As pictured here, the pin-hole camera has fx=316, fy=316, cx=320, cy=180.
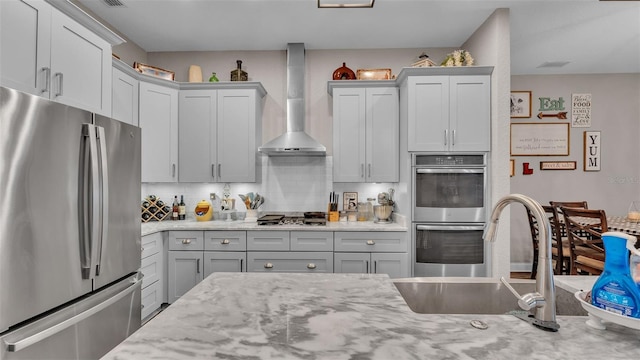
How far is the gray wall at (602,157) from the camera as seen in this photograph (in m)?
4.70

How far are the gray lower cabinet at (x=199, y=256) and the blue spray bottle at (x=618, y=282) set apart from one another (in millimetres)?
2763

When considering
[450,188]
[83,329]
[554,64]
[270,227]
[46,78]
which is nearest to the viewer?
[83,329]

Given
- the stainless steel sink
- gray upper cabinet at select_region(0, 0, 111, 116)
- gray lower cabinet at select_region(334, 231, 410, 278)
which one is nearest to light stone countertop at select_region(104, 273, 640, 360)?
the stainless steel sink

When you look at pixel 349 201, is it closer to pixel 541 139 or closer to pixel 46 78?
pixel 46 78

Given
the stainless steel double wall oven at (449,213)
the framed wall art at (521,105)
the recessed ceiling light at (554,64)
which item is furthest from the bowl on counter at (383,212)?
the recessed ceiling light at (554,64)

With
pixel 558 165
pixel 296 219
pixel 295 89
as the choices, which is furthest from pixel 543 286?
pixel 558 165

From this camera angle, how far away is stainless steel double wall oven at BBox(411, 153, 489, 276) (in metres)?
3.00

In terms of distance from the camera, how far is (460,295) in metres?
1.40

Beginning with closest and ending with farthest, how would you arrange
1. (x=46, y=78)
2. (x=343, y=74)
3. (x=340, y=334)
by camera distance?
(x=340, y=334) < (x=46, y=78) < (x=343, y=74)

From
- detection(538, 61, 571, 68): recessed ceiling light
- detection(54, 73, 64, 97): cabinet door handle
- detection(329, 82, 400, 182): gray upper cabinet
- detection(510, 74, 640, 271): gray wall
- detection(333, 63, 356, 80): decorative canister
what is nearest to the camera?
detection(54, 73, 64, 97): cabinet door handle

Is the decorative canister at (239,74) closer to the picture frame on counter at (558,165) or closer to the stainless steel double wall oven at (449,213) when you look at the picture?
the stainless steel double wall oven at (449,213)

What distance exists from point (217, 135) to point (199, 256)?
131 centimetres

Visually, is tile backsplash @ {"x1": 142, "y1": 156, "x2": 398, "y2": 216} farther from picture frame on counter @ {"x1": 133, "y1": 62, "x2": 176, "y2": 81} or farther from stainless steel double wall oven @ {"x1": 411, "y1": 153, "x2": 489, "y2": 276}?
picture frame on counter @ {"x1": 133, "y1": 62, "x2": 176, "y2": 81}

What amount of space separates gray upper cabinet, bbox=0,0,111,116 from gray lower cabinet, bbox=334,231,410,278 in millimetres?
2303
